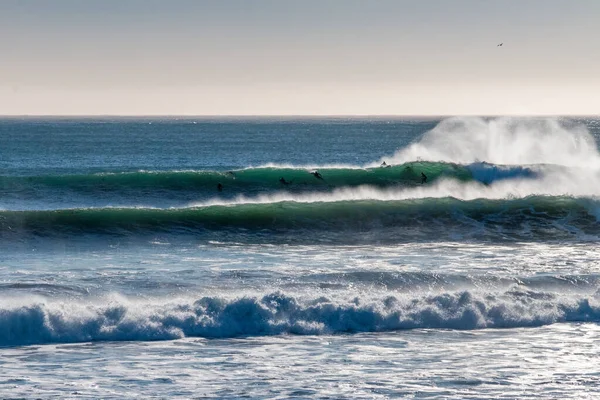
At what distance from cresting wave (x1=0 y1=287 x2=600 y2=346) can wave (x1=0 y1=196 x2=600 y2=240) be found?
8.14 metres

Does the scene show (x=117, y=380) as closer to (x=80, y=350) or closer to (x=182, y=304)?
(x=80, y=350)

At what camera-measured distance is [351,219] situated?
25359 mm

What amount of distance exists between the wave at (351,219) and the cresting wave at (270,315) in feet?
26.7

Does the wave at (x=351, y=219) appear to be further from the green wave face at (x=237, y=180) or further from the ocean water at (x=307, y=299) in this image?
the green wave face at (x=237, y=180)

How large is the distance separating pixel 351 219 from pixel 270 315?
1099 centimetres

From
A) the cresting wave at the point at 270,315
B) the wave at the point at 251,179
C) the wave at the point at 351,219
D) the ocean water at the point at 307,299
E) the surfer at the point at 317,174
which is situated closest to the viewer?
the ocean water at the point at 307,299

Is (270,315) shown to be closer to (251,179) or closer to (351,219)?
(351,219)

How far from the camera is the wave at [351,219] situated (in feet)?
77.2

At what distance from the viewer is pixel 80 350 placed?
42.9ft

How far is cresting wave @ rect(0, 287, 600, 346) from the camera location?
45.5 ft

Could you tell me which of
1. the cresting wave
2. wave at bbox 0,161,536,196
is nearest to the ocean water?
the cresting wave

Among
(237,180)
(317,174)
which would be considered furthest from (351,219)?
(237,180)

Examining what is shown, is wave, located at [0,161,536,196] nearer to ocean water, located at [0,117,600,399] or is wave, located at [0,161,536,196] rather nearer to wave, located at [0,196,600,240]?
ocean water, located at [0,117,600,399]

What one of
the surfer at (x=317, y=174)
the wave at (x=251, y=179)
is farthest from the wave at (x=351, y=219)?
the surfer at (x=317, y=174)
